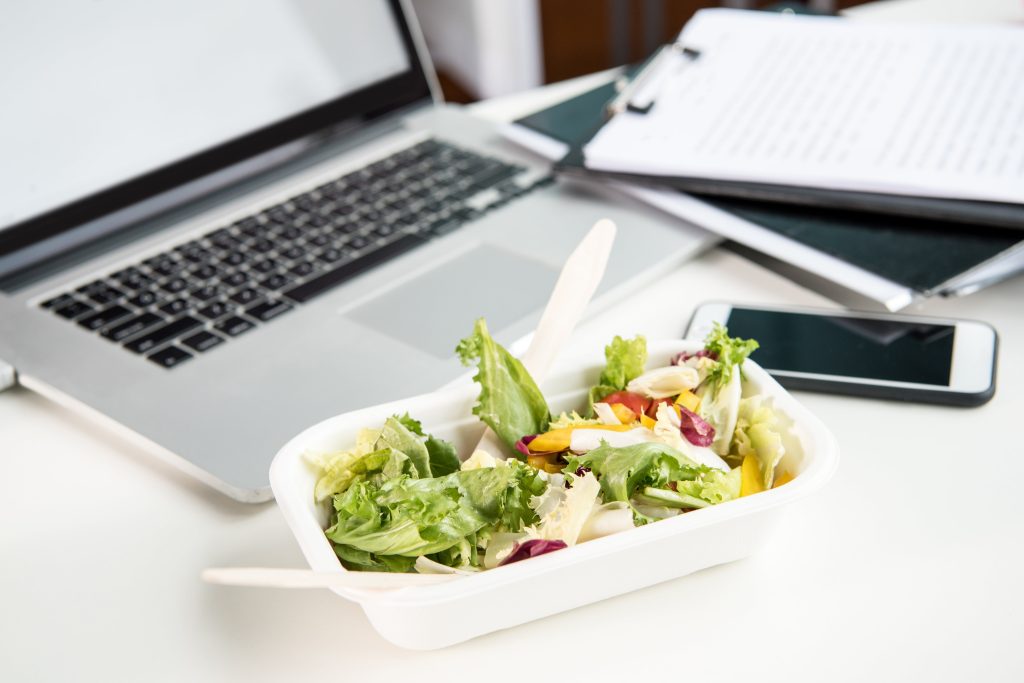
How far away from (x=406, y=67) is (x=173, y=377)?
1.37 feet

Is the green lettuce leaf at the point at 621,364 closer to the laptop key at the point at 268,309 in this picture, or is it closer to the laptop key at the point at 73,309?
the laptop key at the point at 268,309

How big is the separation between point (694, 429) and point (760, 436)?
0.11ft

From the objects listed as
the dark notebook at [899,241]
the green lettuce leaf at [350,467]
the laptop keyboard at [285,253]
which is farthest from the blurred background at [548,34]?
the green lettuce leaf at [350,467]

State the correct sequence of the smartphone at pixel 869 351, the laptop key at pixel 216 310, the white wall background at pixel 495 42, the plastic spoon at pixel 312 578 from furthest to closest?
the white wall background at pixel 495 42, the laptop key at pixel 216 310, the smartphone at pixel 869 351, the plastic spoon at pixel 312 578

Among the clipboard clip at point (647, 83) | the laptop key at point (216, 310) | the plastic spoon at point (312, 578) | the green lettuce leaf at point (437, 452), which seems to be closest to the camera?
the plastic spoon at point (312, 578)

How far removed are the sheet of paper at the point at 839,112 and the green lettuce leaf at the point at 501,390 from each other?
34 centimetres

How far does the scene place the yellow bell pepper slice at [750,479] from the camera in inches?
18.6

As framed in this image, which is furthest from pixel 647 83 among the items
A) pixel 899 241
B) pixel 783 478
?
pixel 783 478

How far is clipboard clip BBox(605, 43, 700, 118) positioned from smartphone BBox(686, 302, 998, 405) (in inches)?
10.3

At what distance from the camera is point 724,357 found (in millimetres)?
500

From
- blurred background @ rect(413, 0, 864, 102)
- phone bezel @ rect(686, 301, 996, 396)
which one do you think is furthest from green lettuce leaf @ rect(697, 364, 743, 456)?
blurred background @ rect(413, 0, 864, 102)

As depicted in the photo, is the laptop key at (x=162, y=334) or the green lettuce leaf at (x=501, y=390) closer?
the green lettuce leaf at (x=501, y=390)

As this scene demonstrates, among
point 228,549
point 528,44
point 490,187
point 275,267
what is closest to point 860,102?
point 490,187

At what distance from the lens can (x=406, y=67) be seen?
36.4 inches
